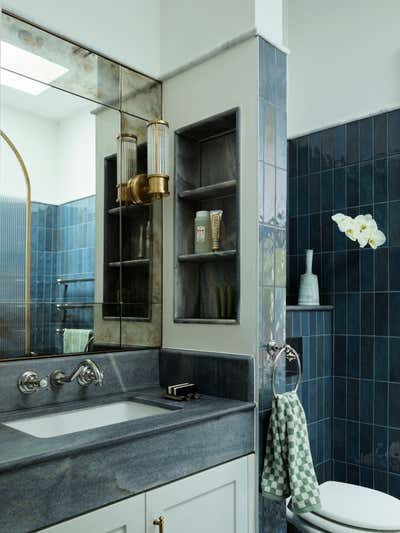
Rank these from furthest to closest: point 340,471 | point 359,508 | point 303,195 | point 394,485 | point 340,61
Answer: point 303,195
point 340,61
point 340,471
point 394,485
point 359,508

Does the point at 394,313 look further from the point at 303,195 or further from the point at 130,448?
the point at 130,448

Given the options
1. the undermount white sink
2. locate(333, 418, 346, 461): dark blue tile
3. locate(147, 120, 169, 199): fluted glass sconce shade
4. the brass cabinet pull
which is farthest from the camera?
locate(333, 418, 346, 461): dark blue tile

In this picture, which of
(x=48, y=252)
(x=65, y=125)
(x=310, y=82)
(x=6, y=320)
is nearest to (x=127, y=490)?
(x=6, y=320)

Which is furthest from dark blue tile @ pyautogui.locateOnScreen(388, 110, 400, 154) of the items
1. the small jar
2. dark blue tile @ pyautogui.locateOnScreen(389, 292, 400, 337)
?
the small jar

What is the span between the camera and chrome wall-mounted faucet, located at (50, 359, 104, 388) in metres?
1.72

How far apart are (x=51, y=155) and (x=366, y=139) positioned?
5.19ft

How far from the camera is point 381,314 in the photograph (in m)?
2.47

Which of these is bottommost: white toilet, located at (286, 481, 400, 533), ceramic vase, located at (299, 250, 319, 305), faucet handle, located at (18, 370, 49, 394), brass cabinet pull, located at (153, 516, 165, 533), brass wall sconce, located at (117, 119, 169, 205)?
white toilet, located at (286, 481, 400, 533)

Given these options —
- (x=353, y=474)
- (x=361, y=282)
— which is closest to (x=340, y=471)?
(x=353, y=474)

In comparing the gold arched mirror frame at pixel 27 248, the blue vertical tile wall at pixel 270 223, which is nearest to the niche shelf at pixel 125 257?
the gold arched mirror frame at pixel 27 248

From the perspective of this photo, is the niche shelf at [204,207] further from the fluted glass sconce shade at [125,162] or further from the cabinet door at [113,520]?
the cabinet door at [113,520]

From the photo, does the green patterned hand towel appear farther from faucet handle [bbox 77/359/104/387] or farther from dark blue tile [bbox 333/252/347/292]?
dark blue tile [bbox 333/252/347/292]

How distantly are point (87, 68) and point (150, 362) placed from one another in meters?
1.18

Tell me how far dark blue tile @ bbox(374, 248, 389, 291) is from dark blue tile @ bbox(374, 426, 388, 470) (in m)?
0.68
